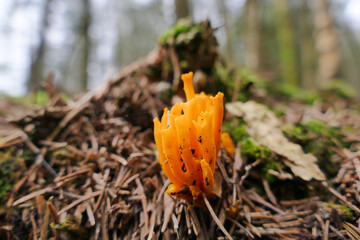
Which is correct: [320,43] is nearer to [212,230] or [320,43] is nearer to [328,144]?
[328,144]

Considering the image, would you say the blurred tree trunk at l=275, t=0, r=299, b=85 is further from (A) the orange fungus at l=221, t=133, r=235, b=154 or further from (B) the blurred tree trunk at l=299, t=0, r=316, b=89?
(A) the orange fungus at l=221, t=133, r=235, b=154

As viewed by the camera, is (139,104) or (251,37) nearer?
(139,104)

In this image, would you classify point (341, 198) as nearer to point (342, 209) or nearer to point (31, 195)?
point (342, 209)

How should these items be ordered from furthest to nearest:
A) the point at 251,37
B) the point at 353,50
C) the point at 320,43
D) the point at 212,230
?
the point at 353,50 → the point at 251,37 → the point at 320,43 → the point at 212,230

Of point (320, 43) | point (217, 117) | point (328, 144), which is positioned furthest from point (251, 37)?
point (217, 117)

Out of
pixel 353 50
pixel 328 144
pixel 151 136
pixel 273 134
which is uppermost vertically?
pixel 353 50

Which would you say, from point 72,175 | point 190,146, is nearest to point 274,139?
point 190,146

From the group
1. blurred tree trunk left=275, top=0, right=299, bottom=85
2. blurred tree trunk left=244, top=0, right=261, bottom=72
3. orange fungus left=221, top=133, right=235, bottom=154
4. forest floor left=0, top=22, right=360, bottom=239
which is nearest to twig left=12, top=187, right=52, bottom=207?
forest floor left=0, top=22, right=360, bottom=239
